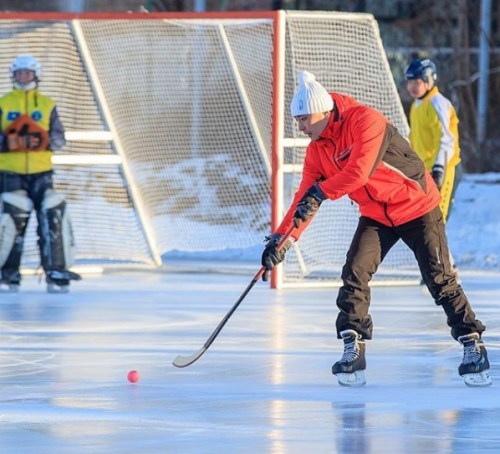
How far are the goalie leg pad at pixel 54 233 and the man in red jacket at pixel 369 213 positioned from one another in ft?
13.9

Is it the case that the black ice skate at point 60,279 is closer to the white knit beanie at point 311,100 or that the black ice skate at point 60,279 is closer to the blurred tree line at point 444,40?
the white knit beanie at point 311,100

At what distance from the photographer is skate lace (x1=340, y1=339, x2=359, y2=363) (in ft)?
20.6

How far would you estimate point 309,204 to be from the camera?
6.15 metres

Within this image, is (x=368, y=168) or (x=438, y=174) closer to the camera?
(x=368, y=168)

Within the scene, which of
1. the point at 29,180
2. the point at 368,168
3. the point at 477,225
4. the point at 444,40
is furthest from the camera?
the point at 444,40

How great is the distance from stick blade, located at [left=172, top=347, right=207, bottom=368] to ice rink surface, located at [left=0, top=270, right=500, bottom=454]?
70 millimetres

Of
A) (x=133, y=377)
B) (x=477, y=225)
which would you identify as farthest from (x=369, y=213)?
(x=477, y=225)

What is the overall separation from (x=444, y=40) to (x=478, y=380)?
54.4 ft

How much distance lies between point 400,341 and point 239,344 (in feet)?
2.76

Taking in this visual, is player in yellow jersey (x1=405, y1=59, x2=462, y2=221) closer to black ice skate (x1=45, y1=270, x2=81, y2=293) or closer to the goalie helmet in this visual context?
the goalie helmet

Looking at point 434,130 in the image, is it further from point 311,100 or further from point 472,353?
point 311,100

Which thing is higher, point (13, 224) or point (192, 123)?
point (13, 224)

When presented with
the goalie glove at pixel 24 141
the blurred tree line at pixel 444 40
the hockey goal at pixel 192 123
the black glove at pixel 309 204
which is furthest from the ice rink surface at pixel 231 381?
the blurred tree line at pixel 444 40

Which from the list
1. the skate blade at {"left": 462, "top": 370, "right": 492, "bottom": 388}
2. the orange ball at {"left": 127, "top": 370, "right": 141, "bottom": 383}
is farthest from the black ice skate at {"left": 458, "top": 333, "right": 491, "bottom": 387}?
the orange ball at {"left": 127, "top": 370, "right": 141, "bottom": 383}
